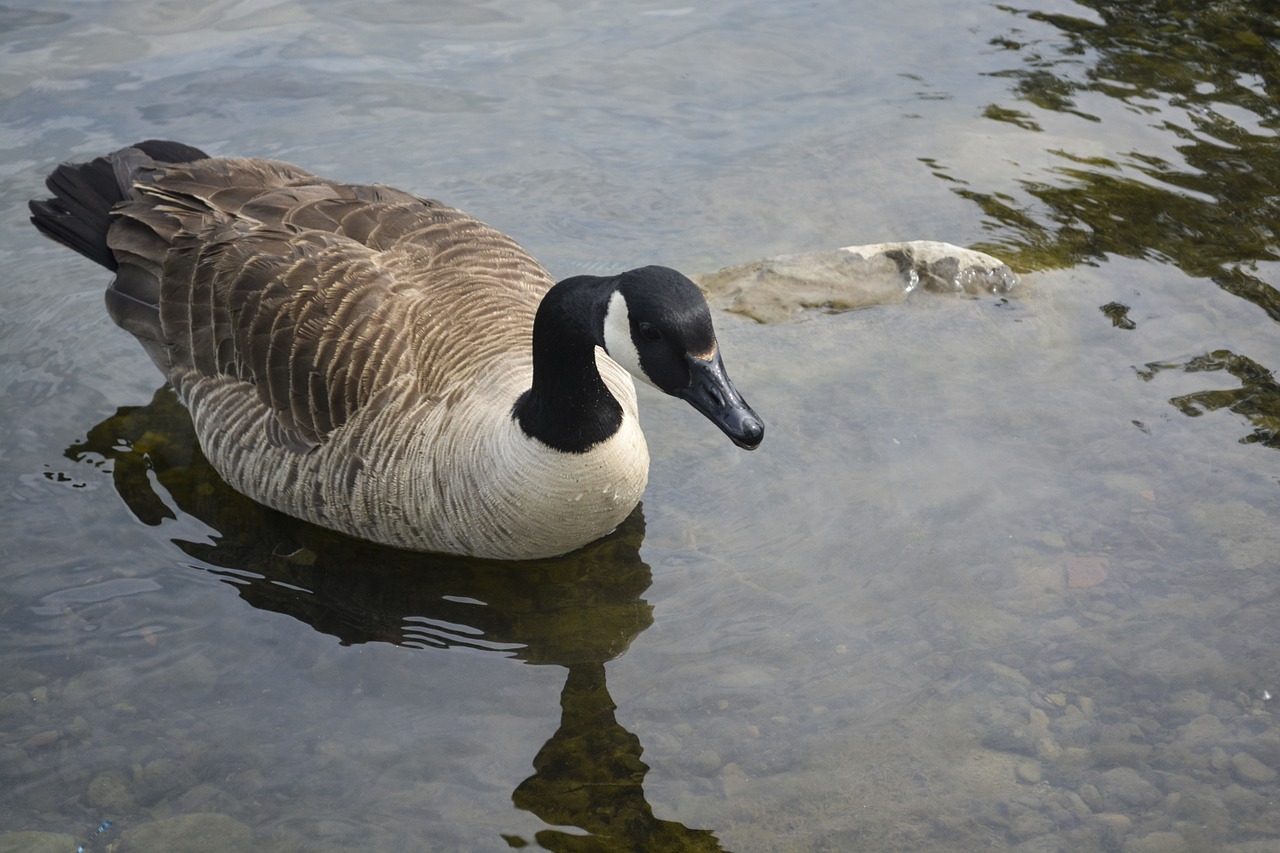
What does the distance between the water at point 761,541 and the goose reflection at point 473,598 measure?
0.8 inches

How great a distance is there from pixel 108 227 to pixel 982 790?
210 inches

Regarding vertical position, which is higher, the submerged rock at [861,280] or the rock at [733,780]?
the submerged rock at [861,280]

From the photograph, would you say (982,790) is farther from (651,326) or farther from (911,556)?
(651,326)

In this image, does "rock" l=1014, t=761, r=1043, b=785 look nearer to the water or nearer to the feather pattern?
the water

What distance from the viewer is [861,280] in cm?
754

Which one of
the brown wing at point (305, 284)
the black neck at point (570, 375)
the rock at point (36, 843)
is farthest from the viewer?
the brown wing at point (305, 284)

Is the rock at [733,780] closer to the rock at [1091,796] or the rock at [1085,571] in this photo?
the rock at [1091,796]

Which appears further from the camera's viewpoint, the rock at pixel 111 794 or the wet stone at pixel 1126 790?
the rock at pixel 111 794

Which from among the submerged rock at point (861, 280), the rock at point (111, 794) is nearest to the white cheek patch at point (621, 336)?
the submerged rock at point (861, 280)

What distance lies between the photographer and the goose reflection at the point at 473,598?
481 centimetres

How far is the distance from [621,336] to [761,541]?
1.40m

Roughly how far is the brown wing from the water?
0.79m

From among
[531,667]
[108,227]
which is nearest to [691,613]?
[531,667]

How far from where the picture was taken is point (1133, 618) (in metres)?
5.35
